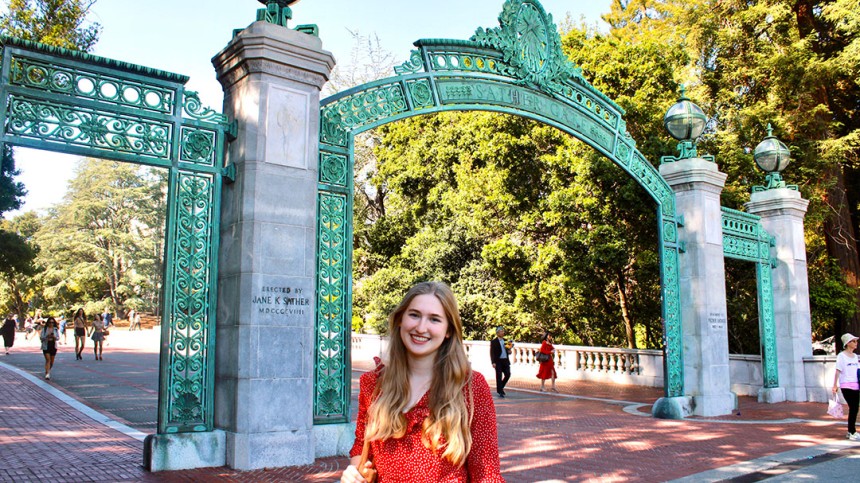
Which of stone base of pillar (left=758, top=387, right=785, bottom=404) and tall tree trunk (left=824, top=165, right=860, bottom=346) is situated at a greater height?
tall tree trunk (left=824, top=165, right=860, bottom=346)

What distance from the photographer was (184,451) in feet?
22.5

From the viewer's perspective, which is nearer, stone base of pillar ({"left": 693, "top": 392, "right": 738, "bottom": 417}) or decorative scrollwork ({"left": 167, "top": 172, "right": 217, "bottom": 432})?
decorative scrollwork ({"left": 167, "top": 172, "right": 217, "bottom": 432})

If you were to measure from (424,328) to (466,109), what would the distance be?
26.4 ft

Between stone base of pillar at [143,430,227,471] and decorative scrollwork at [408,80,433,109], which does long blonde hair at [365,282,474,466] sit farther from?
decorative scrollwork at [408,80,433,109]

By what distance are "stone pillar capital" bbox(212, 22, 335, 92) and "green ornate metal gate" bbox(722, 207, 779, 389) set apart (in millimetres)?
10357

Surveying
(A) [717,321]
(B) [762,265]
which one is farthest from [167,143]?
(B) [762,265]

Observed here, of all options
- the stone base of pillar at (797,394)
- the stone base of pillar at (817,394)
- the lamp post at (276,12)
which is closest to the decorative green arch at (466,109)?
the lamp post at (276,12)

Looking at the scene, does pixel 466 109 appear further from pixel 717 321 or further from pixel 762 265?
pixel 762 265

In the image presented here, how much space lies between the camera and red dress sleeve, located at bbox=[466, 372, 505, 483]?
2545 mm

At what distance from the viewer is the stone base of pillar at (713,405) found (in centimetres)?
1227

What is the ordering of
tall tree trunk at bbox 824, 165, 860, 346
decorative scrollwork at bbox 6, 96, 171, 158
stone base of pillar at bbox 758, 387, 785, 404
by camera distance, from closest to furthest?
decorative scrollwork at bbox 6, 96, 171, 158
stone base of pillar at bbox 758, 387, 785, 404
tall tree trunk at bbox 824, 165, 860, 346

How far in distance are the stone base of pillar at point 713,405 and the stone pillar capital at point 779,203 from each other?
5428 mm

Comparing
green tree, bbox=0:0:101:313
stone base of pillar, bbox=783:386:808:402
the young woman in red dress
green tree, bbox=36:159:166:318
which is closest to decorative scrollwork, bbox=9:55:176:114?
green tree, bbox=0:0:101:313

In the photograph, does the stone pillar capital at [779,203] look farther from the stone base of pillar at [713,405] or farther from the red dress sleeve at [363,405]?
the red dress sleeve at [363,405]
